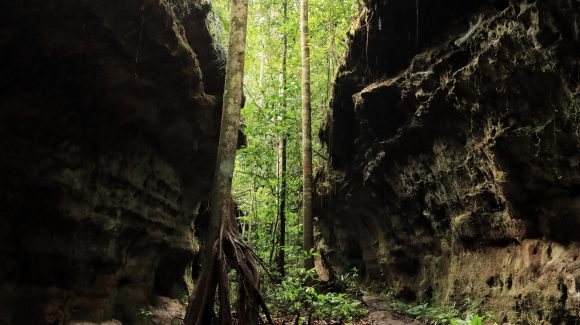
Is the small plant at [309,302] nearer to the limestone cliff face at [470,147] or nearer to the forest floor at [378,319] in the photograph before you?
the forest floor at [378,319]

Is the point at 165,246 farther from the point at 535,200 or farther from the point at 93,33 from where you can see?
the point at 535,200

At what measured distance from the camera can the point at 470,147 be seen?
28.0 ft

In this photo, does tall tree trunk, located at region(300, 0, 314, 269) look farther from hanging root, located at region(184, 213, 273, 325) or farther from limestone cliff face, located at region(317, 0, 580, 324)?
hanging root, located at region(184, 213, 273, 325)

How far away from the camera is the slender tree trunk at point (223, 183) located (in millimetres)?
5422

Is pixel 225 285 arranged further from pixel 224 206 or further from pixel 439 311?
pixel 439 311

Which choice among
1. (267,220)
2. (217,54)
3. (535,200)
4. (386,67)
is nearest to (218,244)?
(217,54)

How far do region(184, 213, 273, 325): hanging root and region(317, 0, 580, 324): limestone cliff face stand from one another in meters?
4.47

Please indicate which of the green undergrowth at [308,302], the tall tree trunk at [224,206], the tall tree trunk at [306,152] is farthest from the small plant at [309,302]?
the tall tree trunk at [224,206]

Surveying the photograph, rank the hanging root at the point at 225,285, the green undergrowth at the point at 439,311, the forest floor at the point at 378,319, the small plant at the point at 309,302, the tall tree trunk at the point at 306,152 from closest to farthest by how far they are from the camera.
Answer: the hanging root at the point at 225,285 < the green undergrowth at the point at 439,311 < the small plant at the point at 309,302 < the forest floor at the point at 378,319 < the tall tree trunk at the point at 306,152

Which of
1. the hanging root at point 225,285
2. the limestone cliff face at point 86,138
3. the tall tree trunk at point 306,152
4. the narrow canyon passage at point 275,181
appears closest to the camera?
the limestone cliff face at point 86,138

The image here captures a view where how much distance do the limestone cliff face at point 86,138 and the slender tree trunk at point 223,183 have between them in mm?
727

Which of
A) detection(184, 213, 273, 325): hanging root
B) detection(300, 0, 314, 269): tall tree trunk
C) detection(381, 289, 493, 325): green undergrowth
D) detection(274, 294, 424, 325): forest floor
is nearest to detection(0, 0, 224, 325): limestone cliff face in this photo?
detection(184, 213, 273, 325): hanging root

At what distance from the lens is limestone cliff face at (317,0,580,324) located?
6.20 metres

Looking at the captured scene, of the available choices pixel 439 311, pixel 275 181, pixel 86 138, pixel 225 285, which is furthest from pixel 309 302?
pixel 86 138
